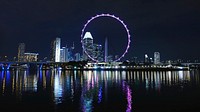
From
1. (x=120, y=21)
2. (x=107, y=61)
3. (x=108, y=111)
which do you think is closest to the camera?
(x=108, y=111)

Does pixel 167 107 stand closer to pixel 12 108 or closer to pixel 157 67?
pixel 12 108

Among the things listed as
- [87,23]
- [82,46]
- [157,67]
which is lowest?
[157,67]

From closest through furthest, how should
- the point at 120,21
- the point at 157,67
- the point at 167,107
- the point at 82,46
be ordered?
1. the point at 167,107
2. the point at 120,21
3. the point at 82,46
4. the point at 157,67

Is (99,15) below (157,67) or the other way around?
the other way around

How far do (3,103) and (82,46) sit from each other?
75.3 meters

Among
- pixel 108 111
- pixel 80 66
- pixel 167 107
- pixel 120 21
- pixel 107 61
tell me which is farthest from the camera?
pixel 80 66

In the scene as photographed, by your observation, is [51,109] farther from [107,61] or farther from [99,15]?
[107,61]

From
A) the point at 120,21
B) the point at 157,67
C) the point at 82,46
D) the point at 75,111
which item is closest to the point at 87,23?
the point at 120,21

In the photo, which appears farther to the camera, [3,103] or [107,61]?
[107,61]

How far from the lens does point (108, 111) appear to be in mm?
11867

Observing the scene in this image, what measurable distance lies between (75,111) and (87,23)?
60024 mm

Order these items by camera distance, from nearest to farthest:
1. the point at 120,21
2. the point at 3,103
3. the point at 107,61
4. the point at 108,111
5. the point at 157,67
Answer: the point at 108,111, the point at 3,103, the point at 120,21, the point at 107,61, the point at 157,67

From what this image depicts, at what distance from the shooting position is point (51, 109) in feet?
40.5

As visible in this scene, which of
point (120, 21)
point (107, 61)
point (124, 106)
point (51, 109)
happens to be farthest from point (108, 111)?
point (107, 61)
